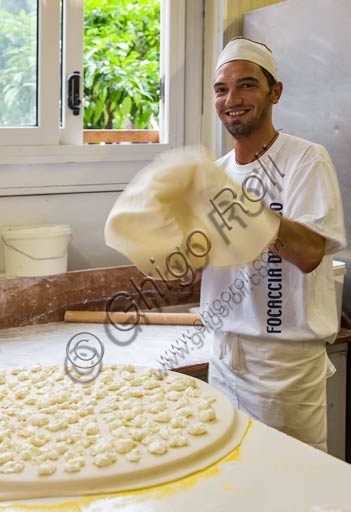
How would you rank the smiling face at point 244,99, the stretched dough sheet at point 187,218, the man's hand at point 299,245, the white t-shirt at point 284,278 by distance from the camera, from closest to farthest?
the stretched dough sheet at point 187,218
the man's hand at point 299,245
the white t-shirt at point 284,278
the smiling face at point 244,99

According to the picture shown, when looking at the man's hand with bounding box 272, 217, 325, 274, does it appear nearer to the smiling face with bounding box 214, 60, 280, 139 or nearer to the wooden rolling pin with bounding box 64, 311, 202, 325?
the smiling face with bounding box 214, 60, 280, 139

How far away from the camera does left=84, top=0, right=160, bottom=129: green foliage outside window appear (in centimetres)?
537

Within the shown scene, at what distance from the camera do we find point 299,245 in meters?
1.77

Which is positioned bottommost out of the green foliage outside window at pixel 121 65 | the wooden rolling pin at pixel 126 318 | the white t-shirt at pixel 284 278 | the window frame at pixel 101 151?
the wooden rolling pin at pixel 126 318

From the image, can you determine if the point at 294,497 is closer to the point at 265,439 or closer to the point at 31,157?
the point at 265,439

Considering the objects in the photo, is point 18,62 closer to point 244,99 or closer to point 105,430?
point 244,99

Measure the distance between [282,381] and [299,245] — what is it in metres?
0.43

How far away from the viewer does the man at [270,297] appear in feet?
6.48

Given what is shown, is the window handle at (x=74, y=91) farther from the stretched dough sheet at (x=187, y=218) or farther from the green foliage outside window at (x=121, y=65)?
the green foliage outside window at (x=121, y=65)

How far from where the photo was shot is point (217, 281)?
6.91ft

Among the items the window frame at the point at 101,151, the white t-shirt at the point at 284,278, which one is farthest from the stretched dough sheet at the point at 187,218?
the window frame at the point at 101,151

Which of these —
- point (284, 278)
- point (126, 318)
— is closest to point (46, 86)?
point (126, 318)

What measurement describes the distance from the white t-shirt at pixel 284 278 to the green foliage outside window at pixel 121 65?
3.16 m

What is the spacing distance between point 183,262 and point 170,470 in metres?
0.50
